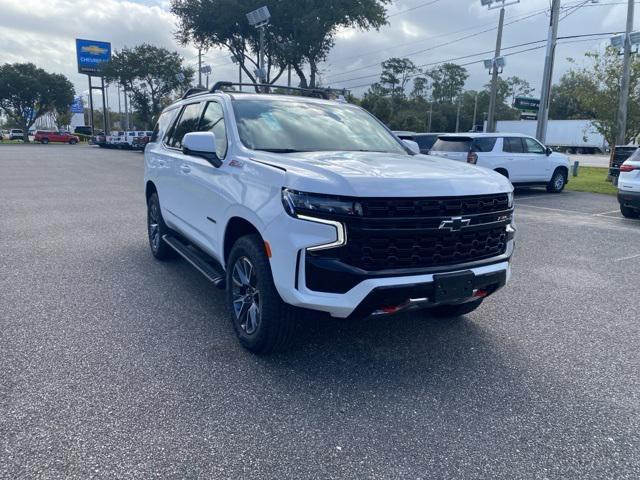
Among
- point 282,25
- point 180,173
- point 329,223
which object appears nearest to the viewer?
point 329,223

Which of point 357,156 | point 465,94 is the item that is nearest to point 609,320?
point 357,156

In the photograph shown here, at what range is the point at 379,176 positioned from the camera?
311 cm

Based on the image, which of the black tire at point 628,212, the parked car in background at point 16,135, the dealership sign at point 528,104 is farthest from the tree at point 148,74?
the black tire at point 628,212

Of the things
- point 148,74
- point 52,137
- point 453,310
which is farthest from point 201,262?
point 52,137

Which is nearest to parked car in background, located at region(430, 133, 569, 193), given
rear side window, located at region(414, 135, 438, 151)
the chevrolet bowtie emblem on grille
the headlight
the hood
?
rear side window, located at region(414, 135, 438, 151)

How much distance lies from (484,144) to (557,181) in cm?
346

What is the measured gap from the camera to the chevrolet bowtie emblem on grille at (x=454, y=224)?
3.20 m

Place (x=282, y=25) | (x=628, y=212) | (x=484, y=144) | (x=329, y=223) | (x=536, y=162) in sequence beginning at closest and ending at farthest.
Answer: (x=329, y=223)
(x=628, y=212)
(x=484, y=144)
(x=536, y=162)
(x=282, y=25)

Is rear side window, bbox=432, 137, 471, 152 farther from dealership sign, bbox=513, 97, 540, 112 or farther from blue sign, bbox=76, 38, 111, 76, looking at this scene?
blue sign, bbox=76, 38, 111, 76

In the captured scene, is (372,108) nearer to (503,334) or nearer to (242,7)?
(242,7)

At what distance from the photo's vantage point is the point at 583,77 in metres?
21.7

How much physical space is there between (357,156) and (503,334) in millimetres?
1926

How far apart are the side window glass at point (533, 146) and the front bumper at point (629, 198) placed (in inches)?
193

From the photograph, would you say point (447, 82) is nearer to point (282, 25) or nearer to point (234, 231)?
point (282, 25)
